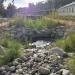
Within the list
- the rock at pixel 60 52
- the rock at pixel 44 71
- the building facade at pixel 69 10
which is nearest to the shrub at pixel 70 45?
the rock at pixel 60 52

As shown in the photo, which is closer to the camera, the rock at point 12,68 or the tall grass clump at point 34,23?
the rock at point 12,68

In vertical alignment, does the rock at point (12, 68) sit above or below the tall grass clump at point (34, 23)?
below

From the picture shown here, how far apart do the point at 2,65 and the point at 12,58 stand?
550 millimetres

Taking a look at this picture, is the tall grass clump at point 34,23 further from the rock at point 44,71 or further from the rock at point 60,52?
the rock at point 44,71

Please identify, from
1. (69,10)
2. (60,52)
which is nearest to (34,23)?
(60,52)

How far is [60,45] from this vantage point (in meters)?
10.3

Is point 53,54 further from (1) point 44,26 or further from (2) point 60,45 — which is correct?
(1) point 44,26

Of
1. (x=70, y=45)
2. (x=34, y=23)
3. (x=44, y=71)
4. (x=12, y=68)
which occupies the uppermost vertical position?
(x=70, y=45)

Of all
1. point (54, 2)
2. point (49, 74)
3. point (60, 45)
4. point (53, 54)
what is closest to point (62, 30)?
point (60, 45)

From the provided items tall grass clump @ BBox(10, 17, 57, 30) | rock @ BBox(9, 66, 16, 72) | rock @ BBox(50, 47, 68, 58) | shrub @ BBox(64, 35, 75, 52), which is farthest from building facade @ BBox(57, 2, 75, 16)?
rock @ BBox(9, 66, 16, 72)

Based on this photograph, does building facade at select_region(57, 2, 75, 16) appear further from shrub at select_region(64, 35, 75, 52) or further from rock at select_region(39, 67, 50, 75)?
rock at select_region(39, 67, 50, 75)

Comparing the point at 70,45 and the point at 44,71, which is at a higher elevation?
the point at 70,45

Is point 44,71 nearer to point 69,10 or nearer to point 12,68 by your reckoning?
point 12,68

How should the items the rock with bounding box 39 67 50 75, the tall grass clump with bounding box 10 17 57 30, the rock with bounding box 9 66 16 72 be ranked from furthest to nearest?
the tall grass clump with bounding box 10 17 57 30 → the rock with bounding box 9 66 16 72 → the rock with bounding box 39 67 50 75
